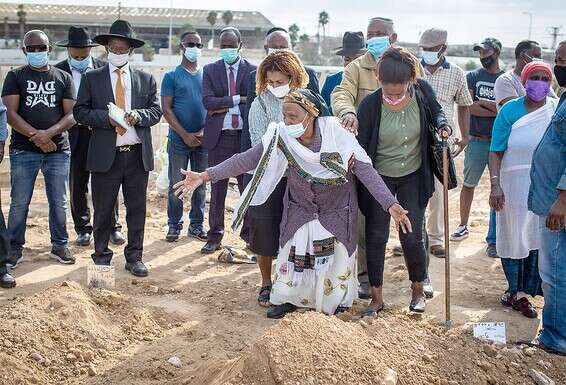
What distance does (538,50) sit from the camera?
27.5 ft

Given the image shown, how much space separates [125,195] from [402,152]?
2773 millimetres

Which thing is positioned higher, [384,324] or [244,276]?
[384,324]

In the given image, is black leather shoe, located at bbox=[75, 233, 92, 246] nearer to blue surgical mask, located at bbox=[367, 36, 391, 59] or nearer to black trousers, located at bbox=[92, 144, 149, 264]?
black trousers, located at bbox=[92, 144, 149, 264]

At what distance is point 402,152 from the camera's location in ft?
18.4

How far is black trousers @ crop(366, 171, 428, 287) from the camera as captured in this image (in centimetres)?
564

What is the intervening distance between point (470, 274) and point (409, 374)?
3264 mm

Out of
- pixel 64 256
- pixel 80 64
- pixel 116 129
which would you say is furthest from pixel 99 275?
pixel 80 64

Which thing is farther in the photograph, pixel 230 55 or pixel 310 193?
pixel 230 55

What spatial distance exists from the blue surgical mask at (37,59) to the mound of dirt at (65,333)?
2.48 meters

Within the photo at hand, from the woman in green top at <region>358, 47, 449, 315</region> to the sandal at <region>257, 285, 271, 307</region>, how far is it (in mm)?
911

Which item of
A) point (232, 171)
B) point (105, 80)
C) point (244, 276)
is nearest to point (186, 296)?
point (244, 276)

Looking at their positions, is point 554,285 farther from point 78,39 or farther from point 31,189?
point 78,39

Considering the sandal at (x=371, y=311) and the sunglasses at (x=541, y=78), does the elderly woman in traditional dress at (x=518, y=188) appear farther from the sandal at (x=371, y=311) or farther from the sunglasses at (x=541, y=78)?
the sandal at (x=371, y=311)

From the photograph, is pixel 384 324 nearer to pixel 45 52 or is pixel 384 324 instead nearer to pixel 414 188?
pixel 414 188
